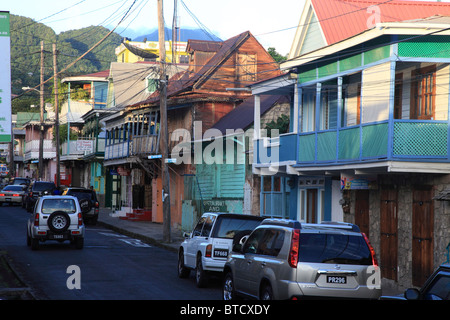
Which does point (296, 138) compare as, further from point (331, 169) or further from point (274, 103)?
point (274, 103)

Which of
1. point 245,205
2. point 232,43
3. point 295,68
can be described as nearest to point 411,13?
point 295,68

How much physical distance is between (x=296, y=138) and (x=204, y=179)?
40.3 feet

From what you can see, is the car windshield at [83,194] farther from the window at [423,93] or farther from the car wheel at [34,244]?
the window at [423,93]

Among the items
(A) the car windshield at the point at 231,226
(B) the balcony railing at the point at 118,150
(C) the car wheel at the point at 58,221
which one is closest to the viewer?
(A) the car windshield at the point at 231,226

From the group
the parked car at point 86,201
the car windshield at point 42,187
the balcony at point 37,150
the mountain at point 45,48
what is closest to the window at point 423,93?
the parked car at point 86,201

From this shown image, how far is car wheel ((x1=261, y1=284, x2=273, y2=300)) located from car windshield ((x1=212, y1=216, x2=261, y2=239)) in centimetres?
506

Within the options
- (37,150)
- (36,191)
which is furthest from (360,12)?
(37,150)

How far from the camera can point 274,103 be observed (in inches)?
1179

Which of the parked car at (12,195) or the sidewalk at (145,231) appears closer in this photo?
the sidewalk at (145,231)

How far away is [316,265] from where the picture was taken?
10.9m

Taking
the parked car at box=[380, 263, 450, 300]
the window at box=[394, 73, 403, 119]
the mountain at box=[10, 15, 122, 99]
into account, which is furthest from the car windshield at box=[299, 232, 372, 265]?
the mountain at box=[10, 15, 122, 99]

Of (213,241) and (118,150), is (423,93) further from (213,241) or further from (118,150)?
(118,150)

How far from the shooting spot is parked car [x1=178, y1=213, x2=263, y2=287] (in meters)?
Answer: 16.4

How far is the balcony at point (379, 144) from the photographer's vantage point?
16.5m
